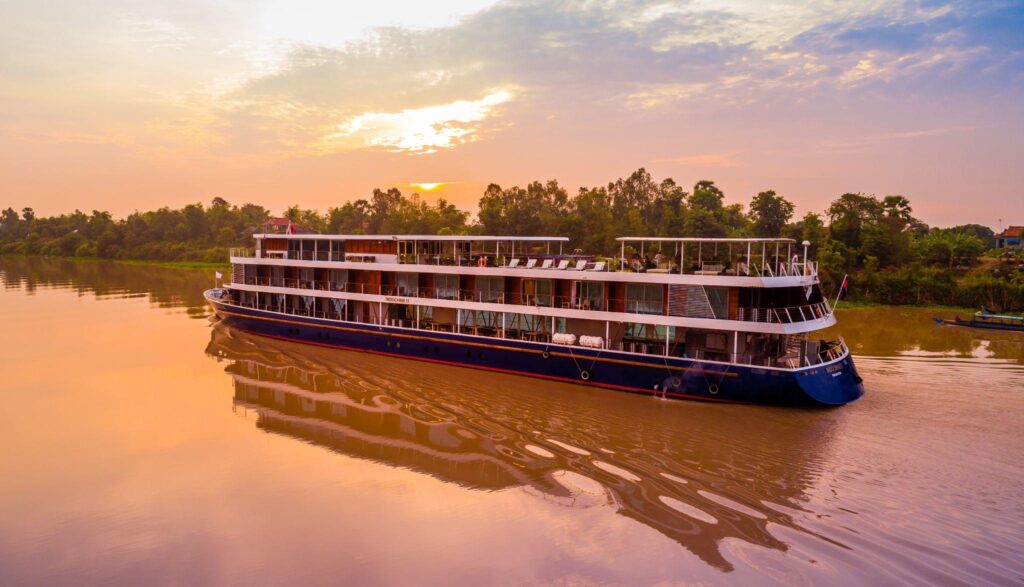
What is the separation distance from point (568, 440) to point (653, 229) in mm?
59716

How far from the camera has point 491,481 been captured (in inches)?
560

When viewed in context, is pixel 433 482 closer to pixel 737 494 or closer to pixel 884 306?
pixel 737 494

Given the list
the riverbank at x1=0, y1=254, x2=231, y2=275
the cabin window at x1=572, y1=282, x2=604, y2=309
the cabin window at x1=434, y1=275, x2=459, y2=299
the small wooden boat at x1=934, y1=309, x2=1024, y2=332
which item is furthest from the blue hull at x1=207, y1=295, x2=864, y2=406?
the riverbank at x1=0, y1=254, x2=231, y2=275

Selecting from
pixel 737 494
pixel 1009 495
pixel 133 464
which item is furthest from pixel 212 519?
pixel 1009 495

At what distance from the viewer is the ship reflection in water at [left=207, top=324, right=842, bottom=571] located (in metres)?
12.7

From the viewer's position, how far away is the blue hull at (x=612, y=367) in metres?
18.5

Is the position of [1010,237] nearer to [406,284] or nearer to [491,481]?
[406,284]

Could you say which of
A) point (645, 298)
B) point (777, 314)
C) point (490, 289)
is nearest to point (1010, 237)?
point (777, 314)

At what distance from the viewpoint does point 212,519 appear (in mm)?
12508

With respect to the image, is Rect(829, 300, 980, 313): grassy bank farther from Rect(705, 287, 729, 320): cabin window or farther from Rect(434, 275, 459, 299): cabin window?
Rect(434, 275, 459, 299): cabin window

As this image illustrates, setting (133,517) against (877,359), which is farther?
(877,359)

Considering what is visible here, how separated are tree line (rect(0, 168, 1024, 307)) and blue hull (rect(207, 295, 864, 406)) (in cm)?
1353

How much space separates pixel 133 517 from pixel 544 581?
9.05m

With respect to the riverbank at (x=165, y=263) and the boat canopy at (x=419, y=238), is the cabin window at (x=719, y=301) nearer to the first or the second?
the boat canopy at (x=419, y=238)
